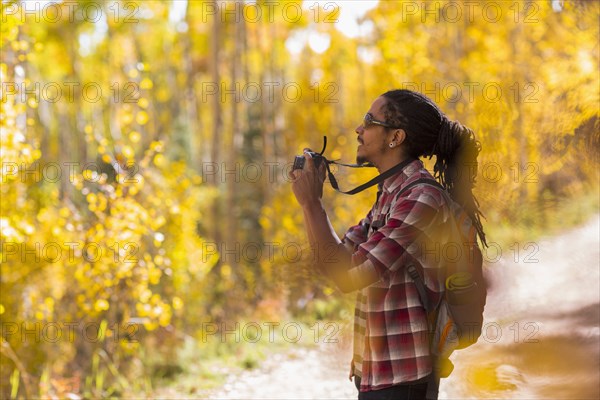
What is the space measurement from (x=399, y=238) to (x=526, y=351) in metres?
3.75

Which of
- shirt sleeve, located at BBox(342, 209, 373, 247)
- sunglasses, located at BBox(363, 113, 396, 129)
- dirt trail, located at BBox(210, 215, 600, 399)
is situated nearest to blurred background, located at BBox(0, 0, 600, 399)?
dirt trail, located at BBox(210, 215, 600, 399)

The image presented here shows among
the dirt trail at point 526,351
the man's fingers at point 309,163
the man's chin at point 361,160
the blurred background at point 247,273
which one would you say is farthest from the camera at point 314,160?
the dirt trail at point 526,351

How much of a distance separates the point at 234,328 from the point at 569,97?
4.98 meters

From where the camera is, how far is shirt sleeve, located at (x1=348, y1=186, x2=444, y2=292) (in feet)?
6.15

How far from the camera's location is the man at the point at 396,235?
1.89 metres

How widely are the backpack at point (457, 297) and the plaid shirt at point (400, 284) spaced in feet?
0.08

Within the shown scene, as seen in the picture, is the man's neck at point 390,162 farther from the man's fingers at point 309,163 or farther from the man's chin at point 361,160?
the man's fingers at point 309,163

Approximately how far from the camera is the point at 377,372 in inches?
77.1

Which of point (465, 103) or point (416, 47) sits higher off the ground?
point (416, 47)

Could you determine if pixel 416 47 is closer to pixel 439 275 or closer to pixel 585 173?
pixel 585 173

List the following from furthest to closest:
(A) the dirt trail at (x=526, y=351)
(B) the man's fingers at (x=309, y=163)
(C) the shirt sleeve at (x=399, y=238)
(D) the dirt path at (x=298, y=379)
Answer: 1. (D) the dirt path at (x=298, y=379)
2. (A) the dirt trail at (x=526, y=351)
3. (B) the man's fingers at (x=309, y=163)
4. (C) the shirt sleeve at (x=399, y=238)

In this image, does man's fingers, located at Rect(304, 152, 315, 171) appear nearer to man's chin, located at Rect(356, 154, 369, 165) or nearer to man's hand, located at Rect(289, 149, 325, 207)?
man's hand, located at Rect(289, 149, 325, 207)

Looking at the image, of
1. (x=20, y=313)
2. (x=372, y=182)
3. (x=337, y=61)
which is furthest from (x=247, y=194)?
(x=372, y=182)

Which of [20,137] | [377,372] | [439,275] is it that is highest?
[20,137]
